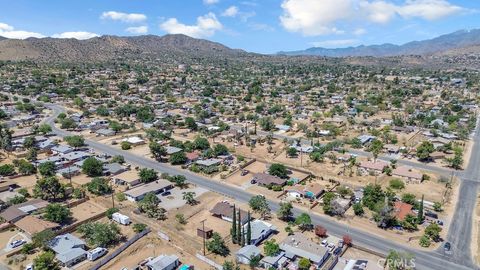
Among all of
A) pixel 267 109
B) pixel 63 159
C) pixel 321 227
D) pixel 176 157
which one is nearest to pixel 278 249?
pixel 321 227

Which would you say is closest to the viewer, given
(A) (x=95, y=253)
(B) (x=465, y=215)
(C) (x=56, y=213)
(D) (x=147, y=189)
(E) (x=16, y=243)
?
(A) (x=95, y=253)

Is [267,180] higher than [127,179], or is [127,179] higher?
[127,179]

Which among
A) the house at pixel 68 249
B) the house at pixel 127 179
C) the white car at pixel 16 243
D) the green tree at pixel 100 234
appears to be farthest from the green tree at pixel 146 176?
the white car at pixel 16 243

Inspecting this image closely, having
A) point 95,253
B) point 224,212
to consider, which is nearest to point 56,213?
point 95,253

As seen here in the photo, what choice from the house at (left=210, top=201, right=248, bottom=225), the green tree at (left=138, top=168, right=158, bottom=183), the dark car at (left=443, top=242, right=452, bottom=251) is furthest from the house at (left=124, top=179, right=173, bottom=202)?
the dark car at (left=443, top=242, right=452, bottom=251)

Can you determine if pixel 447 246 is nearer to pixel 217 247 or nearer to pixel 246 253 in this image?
pixel 246 253

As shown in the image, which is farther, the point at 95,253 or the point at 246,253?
the point at 95,253
